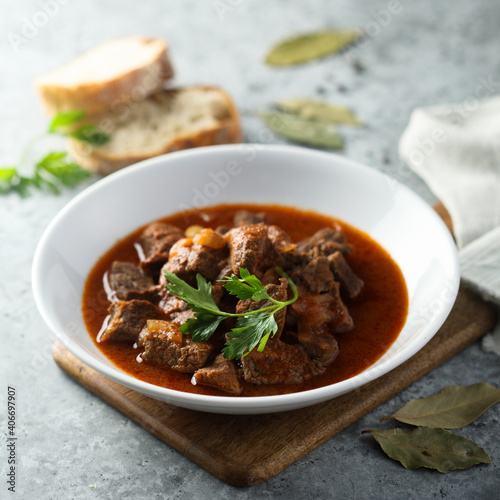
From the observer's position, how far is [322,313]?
341cm

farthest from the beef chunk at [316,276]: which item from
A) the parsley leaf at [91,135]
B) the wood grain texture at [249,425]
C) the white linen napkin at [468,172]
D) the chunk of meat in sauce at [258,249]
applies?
the parsley leaf at [91,135]

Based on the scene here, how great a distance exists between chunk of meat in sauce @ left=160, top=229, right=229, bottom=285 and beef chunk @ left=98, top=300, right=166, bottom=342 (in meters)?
0.24

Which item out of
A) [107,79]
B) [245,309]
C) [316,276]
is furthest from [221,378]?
[107,79]

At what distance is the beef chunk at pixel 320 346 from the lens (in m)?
3.25

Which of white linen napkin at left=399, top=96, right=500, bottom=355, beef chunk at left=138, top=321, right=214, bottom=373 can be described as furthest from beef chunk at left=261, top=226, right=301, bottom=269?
white linen napkin at left=399, top=96, right=500, bottom=355

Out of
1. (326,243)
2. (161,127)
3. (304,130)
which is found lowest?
(304,130)

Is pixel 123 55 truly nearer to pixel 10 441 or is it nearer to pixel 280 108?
pixel 280 108

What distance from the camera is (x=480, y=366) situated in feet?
12.0

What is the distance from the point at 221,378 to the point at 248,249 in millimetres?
705

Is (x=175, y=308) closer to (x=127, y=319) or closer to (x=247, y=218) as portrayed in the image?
(x=127, y=319)

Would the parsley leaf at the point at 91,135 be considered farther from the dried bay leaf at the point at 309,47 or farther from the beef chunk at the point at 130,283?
the dried bay leaf at the point at 309,47

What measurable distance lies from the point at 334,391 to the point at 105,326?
4.45 feet

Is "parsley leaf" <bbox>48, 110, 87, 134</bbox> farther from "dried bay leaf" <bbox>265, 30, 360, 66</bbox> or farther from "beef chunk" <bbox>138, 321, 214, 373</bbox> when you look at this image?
"beef chunk" <bbox>138, 321, 214, 373</bbox>

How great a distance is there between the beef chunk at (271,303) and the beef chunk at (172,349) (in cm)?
26
